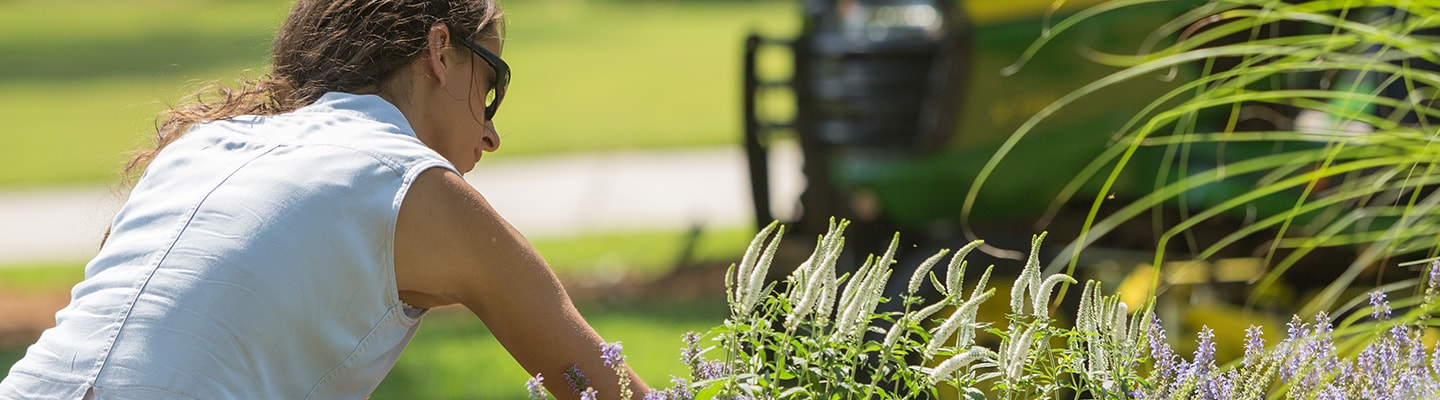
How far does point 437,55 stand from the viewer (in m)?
2.00

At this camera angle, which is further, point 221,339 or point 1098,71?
point 1098,71

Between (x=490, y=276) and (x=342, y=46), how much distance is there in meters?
0.39

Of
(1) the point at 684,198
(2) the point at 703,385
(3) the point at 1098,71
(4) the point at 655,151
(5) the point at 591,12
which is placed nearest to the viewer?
(2) the point at 703,385

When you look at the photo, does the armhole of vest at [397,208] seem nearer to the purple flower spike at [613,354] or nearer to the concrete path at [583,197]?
the purple flower spike at [613,354]

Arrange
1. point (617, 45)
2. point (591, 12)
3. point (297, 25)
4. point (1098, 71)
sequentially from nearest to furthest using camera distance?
point (297, 25)
point (1098, 71)
point (617, 45)
point (591, 12)

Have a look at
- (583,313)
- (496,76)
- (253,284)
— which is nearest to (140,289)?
(253,284)

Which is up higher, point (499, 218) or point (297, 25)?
point (297, 25)

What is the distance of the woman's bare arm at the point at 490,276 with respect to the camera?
1800 mm

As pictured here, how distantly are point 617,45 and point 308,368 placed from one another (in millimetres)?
22715

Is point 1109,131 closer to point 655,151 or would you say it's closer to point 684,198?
point 684,198

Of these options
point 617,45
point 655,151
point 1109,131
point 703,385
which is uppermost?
point 617,45

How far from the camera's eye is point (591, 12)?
29625mm

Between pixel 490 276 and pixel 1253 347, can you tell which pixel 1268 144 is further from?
pixel 490 276

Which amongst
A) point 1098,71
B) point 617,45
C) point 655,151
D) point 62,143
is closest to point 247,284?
point 1098,71
